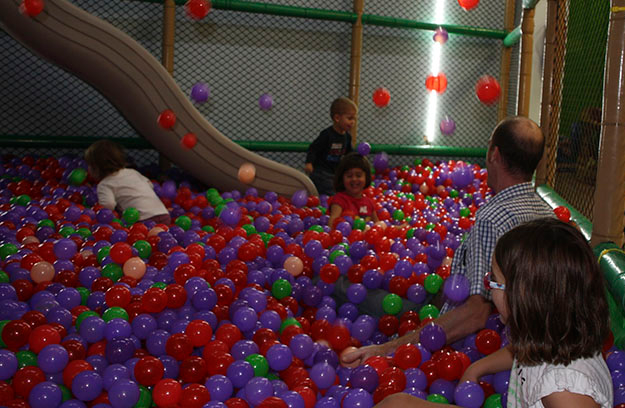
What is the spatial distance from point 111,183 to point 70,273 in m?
1.33

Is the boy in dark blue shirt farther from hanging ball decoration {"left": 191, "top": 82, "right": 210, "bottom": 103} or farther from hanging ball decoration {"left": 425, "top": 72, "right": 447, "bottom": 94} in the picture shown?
hanging ball decoration {"left": 425, "top": 72, "right": 447, "bottom": 94}

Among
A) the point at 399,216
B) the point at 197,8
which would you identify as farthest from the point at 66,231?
the point at 399,216

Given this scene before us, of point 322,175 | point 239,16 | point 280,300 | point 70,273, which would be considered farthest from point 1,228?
point 239,16

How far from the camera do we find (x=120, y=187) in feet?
12.8

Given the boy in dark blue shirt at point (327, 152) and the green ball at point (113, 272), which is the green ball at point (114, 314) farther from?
the boy in dark blue shirt at point (327, 152)

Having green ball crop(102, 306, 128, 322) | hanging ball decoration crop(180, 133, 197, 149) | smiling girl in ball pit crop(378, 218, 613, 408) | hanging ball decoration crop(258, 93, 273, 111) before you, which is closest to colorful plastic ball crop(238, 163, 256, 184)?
hanging ball decoration crop(180, 133, 197, 149)

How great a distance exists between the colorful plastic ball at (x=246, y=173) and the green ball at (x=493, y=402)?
3042mm

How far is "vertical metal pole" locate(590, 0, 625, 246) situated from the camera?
7.27 feet

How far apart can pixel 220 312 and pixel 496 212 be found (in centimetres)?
106

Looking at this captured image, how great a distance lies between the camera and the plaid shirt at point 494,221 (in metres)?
2.10

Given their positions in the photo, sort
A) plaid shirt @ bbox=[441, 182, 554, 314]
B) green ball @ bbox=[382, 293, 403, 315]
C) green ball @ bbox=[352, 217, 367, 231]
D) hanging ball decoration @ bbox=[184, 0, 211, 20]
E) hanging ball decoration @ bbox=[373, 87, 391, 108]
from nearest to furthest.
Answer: plaid shirt @ bbox=[441, 182, 554, 314] < green ball @ bbox=[382, 293, 403, 315] < green ball @ bbox=[352, 217, 367, 231] < hanging ball decoration @ bbox=[184, 0, 211, 20] < hanging ball decoration @ bbox=[373, 87, 391, 108]

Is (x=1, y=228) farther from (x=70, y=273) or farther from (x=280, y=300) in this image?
(x=280, y=300)

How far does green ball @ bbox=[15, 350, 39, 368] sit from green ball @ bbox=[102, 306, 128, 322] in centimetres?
29

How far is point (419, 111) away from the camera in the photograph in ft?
22.4
